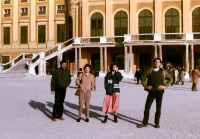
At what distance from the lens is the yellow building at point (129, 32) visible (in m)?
30.2

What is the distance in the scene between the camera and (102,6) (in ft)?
113

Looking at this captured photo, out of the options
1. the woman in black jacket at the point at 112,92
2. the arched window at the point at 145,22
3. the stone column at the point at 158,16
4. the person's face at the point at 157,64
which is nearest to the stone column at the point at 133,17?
the arched window at the point at 145,22

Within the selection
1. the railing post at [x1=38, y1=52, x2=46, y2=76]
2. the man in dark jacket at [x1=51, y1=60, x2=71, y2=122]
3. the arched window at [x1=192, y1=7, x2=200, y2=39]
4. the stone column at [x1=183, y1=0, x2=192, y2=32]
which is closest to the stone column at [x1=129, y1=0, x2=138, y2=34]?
the stone column at [x1=183, y1=0, x2=192, y2=32]

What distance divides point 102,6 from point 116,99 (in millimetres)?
28636

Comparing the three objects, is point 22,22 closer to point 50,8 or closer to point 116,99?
point 50,8

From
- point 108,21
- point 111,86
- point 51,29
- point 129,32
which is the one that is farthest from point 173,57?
point 111,86

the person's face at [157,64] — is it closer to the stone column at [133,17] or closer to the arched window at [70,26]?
the stone column at [133,17]

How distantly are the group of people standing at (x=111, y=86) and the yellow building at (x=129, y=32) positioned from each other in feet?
74.3

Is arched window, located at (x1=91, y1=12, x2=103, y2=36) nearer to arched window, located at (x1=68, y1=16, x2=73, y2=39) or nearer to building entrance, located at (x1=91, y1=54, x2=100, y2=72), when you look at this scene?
building entrance, located at (x1=91, y1=54, x2=100, y2=72)

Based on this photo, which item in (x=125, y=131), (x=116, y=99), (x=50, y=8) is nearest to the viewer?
(x=125, y=131)

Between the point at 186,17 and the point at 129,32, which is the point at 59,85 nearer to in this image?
the point at 129,32

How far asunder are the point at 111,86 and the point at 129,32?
26.8 meters

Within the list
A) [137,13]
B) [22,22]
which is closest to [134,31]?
[137,13]

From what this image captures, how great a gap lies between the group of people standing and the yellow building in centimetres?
2265
